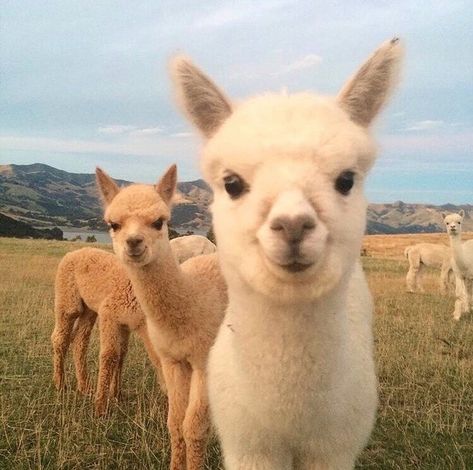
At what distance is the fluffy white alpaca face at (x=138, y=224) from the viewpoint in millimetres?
4680

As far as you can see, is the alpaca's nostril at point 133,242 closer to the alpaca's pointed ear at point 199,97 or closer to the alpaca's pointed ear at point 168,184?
the alpaca's pointed ear at point 168,184

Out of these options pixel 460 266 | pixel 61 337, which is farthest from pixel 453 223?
pixel 61 337

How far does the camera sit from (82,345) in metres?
6.77

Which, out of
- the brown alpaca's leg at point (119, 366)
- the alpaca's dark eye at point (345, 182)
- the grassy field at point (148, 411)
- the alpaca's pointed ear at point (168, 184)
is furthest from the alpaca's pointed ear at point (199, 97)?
the brown alpaca's leg at point (119, 366)

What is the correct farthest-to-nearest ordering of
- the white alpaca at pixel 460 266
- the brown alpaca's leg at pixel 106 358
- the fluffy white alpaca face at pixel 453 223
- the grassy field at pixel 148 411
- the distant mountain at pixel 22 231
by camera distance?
the distant mountain at pixel 22 231, the fluffy white alpaca face at pixel 453 223, the white alpaca at pixel 460 266, the brown alpaca's leg at pixel 106 358, the grassy field at pixel 148 411

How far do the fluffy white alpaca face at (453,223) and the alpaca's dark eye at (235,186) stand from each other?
1373 cm

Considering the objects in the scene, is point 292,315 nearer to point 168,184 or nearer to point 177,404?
point 177,404

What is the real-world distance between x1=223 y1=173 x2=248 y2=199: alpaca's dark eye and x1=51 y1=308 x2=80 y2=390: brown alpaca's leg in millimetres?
4950

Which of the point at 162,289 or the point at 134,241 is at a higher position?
the point at 134,241

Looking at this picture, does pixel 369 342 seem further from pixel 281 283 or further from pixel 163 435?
pixel 163 435

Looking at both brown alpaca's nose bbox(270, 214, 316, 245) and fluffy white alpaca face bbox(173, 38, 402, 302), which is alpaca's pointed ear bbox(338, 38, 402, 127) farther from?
brown alpaca's nose bbox(270, 214, 316, 245)

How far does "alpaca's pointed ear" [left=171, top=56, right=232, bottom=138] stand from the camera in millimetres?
2793

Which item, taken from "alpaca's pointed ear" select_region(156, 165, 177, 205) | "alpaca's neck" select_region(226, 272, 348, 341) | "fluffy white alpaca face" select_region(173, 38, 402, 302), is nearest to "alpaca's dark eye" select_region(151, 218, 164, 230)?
"alpaca's pointed ear" select_region(156, 165, 177, 205)

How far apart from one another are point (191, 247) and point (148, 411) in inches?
187
